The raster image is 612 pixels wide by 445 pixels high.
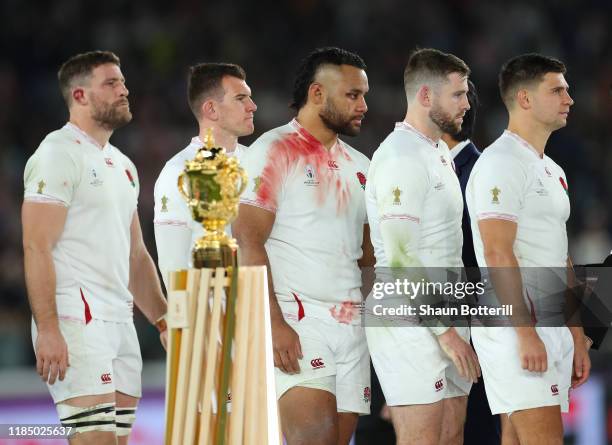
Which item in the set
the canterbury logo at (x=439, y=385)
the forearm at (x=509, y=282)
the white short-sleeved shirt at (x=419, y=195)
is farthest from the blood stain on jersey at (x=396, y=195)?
the canterbury logo at (x=439, y=385)

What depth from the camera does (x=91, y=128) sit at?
268 inches

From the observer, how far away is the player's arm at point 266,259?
6.18m

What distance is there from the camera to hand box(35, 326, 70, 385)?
618 centimetres

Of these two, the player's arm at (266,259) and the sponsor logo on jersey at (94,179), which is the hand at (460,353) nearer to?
the player's arm at (266,259)

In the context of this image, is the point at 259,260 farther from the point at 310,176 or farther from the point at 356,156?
the point at 356,156

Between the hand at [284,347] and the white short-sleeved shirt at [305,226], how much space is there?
0.62 feet

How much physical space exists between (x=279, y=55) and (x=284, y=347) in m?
7.84

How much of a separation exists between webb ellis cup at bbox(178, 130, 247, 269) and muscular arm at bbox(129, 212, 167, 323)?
88.2 inches

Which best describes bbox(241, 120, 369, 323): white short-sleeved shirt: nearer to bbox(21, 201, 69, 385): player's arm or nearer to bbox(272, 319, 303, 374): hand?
bbox(272, 319, 303, 374): hand

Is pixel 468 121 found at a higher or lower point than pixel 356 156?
higher

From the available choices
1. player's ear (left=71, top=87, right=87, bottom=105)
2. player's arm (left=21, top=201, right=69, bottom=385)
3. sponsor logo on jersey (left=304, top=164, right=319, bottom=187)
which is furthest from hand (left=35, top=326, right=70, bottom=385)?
sponsor logo on jersey (left=304, top=164, right=319, bottom=187)

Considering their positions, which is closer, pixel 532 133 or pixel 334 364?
pixel 334 364

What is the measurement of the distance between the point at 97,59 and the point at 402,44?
7489mm

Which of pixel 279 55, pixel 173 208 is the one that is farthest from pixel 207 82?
pixel 279 55
